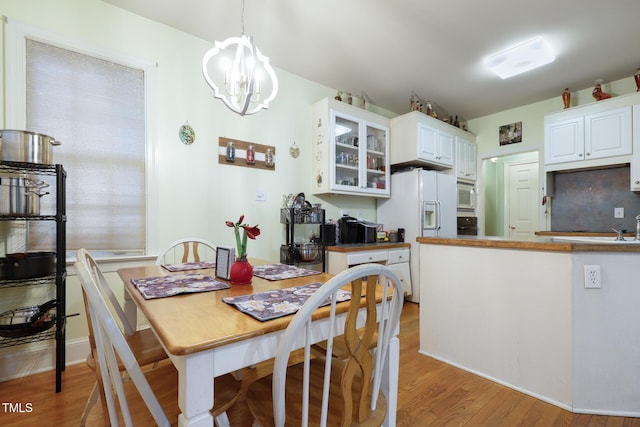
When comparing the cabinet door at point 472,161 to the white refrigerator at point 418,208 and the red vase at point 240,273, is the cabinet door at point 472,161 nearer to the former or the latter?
the white refrigerator at point 418,208

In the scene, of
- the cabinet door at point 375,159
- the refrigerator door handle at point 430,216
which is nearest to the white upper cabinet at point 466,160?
the refrigerator door handle at point 430,216

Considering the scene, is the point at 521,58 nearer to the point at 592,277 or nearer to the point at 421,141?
the point at 421,141

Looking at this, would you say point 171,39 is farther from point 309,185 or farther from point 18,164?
point 309,185

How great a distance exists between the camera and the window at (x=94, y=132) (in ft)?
6.31

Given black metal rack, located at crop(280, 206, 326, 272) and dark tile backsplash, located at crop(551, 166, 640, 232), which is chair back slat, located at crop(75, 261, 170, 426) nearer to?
black metal rack, located at crop(280, 206, 326, 272)

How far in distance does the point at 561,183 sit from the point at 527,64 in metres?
1.64

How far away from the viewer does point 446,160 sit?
384 centimetres

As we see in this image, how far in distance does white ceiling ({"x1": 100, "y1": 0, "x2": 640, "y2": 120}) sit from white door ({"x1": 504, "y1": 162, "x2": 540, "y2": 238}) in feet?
5.50

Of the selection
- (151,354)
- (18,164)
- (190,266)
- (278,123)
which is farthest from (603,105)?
(18,164)

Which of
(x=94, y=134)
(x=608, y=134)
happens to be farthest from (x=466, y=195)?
(x=94, y=134)

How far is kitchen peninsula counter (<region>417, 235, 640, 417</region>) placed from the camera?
58.4 inches

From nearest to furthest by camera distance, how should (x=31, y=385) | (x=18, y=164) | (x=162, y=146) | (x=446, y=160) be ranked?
1. (x=18, y=164)
2. (x=31, y=385)
3. (x=162, y=146)
4. (x=446, y=160)

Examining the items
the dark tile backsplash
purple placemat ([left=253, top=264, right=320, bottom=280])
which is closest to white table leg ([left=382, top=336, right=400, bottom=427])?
purple placemat ([left=253, top=264, right=320, bottom=280])

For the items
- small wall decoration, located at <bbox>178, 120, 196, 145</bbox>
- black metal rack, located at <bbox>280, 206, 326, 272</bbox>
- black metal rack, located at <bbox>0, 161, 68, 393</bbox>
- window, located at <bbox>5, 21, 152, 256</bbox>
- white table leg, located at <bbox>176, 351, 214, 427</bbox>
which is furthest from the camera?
black metal rack, located at <bbox>280, 206, 326, 272</bbox>
